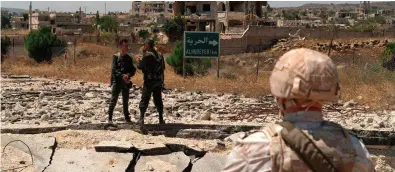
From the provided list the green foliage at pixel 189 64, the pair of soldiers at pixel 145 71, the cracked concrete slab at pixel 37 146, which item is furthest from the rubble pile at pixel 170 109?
the green foliage at pixel 189 64

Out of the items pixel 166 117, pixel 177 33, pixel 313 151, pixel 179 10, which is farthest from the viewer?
pixel 179 10

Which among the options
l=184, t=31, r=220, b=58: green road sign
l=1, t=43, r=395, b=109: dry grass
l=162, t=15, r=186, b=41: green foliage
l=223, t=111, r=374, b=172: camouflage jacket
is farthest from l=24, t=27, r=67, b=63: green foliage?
l=223, t=111, r=374, b=172: camouflage jacket

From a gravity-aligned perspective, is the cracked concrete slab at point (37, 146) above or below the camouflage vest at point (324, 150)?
below

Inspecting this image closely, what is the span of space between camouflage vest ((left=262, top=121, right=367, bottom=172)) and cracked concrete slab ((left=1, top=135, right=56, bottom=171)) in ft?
17.0

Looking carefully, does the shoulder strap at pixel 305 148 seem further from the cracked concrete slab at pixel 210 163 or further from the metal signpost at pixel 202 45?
the metal signpost at pixel 202 45

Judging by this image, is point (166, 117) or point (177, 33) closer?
point (166, 117)

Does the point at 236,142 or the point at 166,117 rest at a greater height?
the point at 236,142

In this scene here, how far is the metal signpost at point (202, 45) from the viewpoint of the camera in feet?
63.2

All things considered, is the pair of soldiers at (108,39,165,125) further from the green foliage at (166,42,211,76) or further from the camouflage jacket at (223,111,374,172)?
the green foliage at (166,42,211,76)

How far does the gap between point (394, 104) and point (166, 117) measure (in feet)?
16.9

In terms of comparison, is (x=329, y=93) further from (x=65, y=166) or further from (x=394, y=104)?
(x=394, y=104)

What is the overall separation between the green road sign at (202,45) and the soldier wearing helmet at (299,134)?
659 inches

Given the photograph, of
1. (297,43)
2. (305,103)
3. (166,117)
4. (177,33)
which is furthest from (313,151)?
(177,33)

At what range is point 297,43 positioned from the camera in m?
44.7
